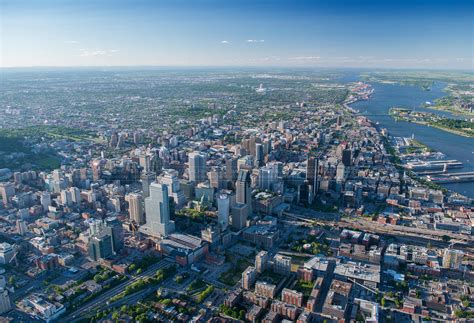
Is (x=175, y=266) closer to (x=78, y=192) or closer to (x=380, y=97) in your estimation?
(x=78, y=192)

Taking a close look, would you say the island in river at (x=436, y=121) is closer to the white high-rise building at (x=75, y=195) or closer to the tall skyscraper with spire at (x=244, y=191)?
the tall skyscraper with spire at (x=244, y=191)

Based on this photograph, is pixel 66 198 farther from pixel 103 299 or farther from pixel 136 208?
pixel 103 299

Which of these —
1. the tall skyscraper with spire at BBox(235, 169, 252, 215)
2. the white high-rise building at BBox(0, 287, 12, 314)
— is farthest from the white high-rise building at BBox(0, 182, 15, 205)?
the tall skyscraper with spire at BBox(235, 169, 252, 215)

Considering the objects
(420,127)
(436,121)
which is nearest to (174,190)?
(420,127)

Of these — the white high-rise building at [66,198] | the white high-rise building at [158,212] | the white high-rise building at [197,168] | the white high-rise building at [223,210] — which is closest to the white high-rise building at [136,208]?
the white high-rise building at [158,212]

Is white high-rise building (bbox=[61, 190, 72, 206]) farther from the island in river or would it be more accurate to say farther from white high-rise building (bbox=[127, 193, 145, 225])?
the island in river

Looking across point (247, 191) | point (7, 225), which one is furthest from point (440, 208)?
point (7, 225)
